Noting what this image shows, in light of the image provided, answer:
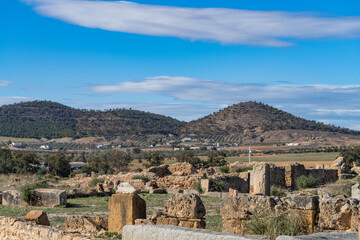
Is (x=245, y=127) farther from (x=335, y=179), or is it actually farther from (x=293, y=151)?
(x=335, y=179)

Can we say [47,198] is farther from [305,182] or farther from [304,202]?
[305,182]

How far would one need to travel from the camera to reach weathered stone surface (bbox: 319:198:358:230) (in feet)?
23.3

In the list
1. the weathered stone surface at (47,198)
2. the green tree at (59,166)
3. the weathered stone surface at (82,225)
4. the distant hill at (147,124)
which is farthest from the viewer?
the distant hill at (147,124)

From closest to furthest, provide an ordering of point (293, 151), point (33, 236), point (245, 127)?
point (33, 236) < point (293, 151) < point (245, 127)

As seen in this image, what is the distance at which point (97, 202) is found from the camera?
71.1 feet

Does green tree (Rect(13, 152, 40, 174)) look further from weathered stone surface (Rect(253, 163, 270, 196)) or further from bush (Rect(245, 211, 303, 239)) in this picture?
bush (Rect(245, 211, 303, 239))

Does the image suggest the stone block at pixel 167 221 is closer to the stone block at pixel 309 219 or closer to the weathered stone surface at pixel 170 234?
the stone block at pixel 309 219

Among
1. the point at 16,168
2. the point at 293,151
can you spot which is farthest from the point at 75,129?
the point at 16,168

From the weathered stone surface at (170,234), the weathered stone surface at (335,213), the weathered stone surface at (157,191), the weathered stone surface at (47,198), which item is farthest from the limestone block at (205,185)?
the weathered stone surface at (170,234)

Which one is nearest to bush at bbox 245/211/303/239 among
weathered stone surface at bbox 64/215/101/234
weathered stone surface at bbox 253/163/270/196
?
weathered stone surface at bbox 64/215/101/234

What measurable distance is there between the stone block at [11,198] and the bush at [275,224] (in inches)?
587

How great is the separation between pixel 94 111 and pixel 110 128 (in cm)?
1311

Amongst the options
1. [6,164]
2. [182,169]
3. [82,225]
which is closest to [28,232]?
[82,225]

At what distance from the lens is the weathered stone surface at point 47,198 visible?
19484 millimetres
